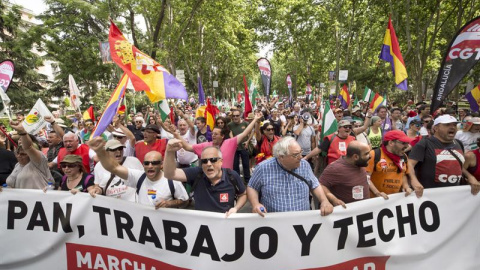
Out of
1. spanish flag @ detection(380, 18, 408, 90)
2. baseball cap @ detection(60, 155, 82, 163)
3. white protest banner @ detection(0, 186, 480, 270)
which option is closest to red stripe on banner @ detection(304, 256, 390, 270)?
white protest banner @ detection(0, 186, 480, 270)

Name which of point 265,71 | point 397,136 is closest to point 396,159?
point 397,136

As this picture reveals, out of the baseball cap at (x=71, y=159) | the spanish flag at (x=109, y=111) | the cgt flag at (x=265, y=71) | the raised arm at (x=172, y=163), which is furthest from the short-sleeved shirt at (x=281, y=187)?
the cgt flag at (x=265, y=71)

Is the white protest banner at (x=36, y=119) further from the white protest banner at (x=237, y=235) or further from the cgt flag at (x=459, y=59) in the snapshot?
the cgt flag at (x=459, y=59)

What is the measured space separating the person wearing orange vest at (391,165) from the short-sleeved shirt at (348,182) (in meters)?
0.36

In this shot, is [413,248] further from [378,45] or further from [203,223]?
[378,45]

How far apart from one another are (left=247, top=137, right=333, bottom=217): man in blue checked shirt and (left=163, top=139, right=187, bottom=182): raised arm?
0.66m

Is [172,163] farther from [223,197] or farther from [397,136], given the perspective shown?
[397,136]

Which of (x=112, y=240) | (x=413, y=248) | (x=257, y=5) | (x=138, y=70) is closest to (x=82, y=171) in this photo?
(x=112, y=240)

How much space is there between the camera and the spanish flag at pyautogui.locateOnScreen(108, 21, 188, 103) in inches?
153

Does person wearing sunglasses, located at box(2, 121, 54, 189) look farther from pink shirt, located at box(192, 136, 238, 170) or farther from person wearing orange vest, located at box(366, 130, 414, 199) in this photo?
person wearing orange vest, located at box(366, 130, 414, 199)

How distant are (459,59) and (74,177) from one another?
5927 mm

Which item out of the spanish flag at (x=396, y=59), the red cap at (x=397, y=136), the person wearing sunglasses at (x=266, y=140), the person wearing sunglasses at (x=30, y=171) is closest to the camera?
the red cap at (x=397, y=136)

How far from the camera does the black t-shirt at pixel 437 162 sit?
3381 mm

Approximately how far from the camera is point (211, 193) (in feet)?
9.84
